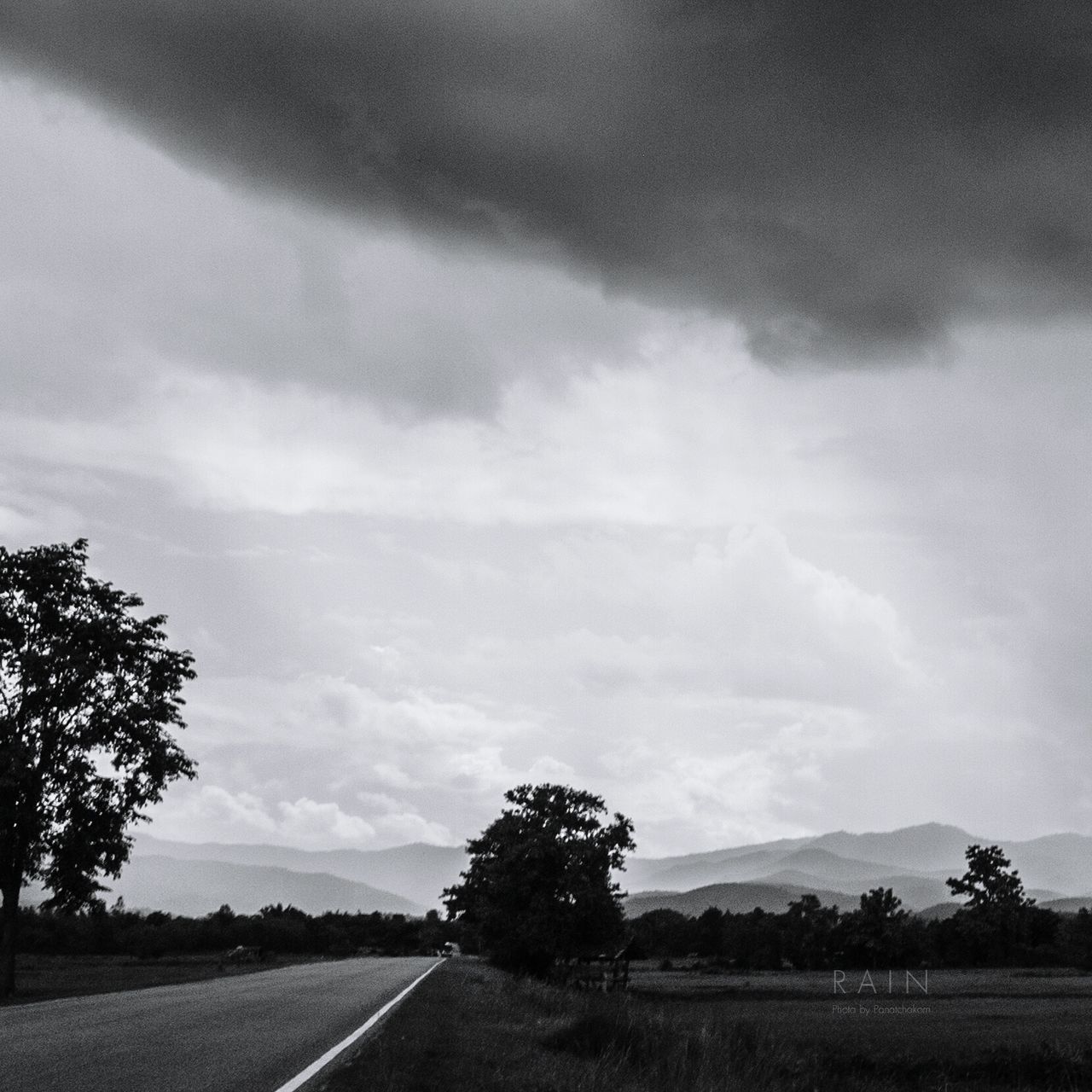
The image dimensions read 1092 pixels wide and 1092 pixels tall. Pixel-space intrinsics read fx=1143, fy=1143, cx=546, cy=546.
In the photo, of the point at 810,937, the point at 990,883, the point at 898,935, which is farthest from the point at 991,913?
the point at 810,937

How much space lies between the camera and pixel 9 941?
32.0 meters

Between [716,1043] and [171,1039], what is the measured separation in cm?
912

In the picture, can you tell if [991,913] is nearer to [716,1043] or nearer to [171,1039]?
[716,1043]

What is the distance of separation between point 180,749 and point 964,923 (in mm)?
119144

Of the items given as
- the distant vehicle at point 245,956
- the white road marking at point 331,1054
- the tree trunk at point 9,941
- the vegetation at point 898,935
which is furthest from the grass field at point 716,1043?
the vegetation at point 898,935

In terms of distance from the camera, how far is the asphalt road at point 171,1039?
1044 cm

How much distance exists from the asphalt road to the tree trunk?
6.63 meters

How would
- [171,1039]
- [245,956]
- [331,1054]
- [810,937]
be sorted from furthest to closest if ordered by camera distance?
[810,937] → [245,956] → [171,1039] → [331,1054]

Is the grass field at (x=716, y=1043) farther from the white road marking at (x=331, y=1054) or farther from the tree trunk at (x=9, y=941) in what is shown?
the tree trunk at (x=9, y=941)

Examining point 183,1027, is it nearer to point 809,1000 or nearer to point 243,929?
point 809,1000

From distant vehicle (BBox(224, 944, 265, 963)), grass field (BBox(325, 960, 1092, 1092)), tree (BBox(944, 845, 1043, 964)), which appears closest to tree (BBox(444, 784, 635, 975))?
grass field (BBox(325, 960, 1092, 1092))

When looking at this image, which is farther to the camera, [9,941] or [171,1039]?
[9,941]

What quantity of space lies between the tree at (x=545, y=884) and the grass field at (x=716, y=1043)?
20.5 feet

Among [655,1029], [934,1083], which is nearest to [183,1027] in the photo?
[655,1029]
